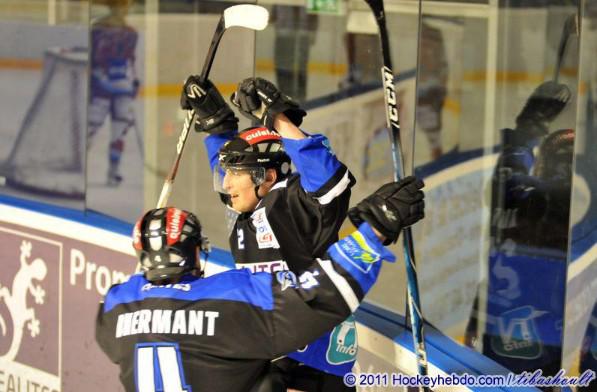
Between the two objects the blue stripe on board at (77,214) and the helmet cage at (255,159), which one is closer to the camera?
the helmet cage at (255,159)

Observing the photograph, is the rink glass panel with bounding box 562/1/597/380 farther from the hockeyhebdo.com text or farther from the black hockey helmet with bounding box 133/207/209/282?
the black hockey helmet with bounding box 133/207/209/282

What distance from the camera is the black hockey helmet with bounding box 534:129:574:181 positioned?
8.32 feet

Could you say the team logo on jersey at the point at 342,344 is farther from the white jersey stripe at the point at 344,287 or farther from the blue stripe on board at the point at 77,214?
the blue stripe on board at the point at 77,214

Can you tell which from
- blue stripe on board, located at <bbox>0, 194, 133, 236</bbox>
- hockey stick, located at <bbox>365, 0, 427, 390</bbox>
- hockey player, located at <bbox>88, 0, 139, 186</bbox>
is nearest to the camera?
hockey stick, located at <bbox>365, 0, 427, 390</bbox>

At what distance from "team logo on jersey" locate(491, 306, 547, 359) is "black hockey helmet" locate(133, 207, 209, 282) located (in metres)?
0.79

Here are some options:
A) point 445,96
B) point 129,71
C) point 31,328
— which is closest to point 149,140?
point 129,71

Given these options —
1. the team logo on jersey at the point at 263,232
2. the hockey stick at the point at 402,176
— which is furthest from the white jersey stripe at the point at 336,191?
the team logo on jersey at the point at 263,232

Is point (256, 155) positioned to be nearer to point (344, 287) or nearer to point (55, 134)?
point (344, 287)

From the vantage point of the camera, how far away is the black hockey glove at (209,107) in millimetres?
3227

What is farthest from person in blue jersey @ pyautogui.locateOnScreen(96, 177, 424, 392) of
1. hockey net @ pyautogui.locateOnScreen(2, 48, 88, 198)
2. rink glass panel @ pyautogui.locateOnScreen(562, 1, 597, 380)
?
hockey net @ pyautogui.locateOnScreen(2, 48, 88, 198)

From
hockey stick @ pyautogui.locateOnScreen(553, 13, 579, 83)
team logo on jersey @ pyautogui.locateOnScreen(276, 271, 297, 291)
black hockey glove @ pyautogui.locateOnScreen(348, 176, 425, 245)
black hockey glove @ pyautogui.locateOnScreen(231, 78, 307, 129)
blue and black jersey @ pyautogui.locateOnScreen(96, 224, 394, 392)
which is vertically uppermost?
hockey stick @ pyautogui.locateOnScreen(553, 13, 579, 83)

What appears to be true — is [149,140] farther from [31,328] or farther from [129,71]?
[31,328]

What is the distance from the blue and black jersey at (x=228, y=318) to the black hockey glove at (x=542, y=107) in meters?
0.70

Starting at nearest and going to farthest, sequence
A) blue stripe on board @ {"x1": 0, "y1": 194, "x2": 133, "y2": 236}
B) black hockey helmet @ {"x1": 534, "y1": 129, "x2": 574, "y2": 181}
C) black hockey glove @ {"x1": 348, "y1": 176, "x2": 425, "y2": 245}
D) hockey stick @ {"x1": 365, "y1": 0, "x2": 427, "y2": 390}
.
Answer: black hockey glove @ {"x1": 348, "y1": 176, "x2": 425, "y2": 245}
black hockey helmet @ {"x1": 534, "y1": 129, "x2": 574, "y2": 181}
hockey stick @ {"x1": 365, "y1": 0, "x2": 427, "y2": 390}
blue stripe on board @ {"x1": 0, "y1": 194, "x2": 133, "y2": 236}
